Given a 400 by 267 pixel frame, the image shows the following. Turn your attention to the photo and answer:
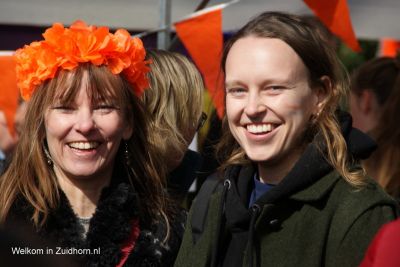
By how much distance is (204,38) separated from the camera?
14.9 feet

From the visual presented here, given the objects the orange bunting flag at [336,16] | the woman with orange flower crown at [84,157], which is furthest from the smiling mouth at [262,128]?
the orange bunting flag at [336,16]

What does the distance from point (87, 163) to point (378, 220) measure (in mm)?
1139

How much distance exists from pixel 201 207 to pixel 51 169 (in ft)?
2.24

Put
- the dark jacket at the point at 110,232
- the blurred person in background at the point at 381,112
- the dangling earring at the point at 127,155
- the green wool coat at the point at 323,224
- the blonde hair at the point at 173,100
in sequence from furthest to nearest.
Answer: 1. the blurred person in background at the point at 381,112
2. the blonde hair at the point at 173,100
3. the dangling earring at the point at 127,155
4. the dark jacket at the point at 110,232
5. the green wool coat at the point at 323,224

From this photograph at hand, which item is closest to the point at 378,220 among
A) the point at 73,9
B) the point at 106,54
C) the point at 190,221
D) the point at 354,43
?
the point at 190,221

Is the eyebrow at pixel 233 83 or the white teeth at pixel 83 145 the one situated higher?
Answer: the eyebrow at pixel 233 83

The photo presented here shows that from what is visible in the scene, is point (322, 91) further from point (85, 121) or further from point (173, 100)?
point (173, 100)

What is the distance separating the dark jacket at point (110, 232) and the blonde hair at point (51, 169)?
0.04 meters

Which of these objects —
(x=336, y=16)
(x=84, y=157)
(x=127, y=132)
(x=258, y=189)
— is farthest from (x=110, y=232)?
(x=336, y=16)

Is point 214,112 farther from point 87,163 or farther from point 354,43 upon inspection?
point 87,163

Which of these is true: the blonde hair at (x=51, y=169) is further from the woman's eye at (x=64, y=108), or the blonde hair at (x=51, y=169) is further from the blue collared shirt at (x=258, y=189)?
the blue collared shirt at (x=258, y=189)

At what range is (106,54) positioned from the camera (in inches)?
110

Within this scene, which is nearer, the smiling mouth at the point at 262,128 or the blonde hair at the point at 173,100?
the smiling mouth at the point at 262,128

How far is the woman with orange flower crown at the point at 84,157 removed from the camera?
8.91ft
